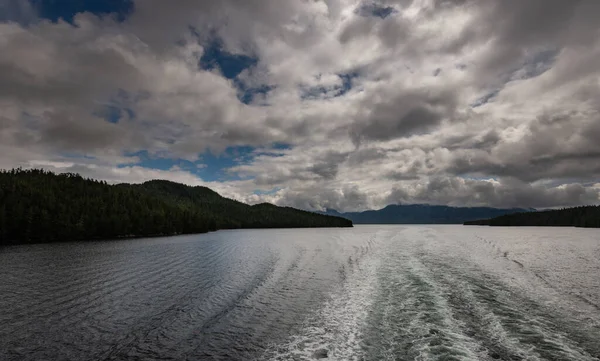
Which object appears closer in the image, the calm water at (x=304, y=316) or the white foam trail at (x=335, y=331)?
the white foam trail at (x=335, y=331)

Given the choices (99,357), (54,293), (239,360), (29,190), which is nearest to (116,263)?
(54,293)

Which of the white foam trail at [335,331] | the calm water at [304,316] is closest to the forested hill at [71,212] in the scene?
the calm water at [304,316]

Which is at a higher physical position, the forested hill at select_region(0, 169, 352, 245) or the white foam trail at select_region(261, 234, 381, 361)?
the forested hill at select_region(0, 169, 352, 245)

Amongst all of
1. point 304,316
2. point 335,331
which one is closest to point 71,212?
point 304,316

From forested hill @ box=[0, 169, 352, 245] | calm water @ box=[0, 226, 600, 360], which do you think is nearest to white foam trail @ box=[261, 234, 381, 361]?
calm water @ box=[0, 226, 600, 360]

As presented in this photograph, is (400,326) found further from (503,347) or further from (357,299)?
(357,299)

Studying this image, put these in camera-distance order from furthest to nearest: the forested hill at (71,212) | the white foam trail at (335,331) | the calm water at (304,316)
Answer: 1. the forested hill at (71,212)
2. the calm water at (304,316)
3. the white foam trail at (335,331)

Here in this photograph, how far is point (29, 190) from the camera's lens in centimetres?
11681

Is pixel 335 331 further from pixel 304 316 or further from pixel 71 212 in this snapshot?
pixel 71 212

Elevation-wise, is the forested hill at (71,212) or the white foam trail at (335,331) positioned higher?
the forested hill at (71,212)

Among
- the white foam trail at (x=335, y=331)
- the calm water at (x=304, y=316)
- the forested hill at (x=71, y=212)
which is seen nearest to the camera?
the white foam trail at (x=335, y=331)

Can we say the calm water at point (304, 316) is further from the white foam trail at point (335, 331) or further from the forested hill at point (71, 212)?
the forested hill at point (71, 212)

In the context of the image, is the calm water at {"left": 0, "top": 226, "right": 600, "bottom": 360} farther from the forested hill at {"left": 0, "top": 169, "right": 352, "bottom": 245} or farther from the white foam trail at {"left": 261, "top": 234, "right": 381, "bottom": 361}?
the forested hill at {"left": 0, "top": 169, "right": 352, "bottom": 245}

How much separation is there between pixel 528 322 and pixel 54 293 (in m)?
36.6
